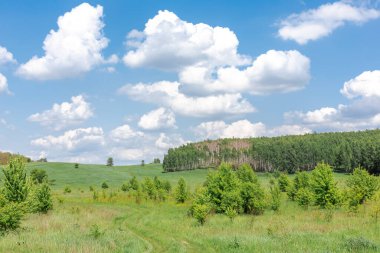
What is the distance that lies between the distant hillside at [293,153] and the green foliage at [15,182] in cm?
11562

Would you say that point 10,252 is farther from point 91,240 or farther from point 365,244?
point 365,244

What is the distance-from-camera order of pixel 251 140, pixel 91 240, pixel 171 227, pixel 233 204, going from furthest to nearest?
pixel 251 140, pixel 233 204, pixel 171 227, pixel 91 240

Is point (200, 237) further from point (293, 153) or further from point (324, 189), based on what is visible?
point (293, 153)

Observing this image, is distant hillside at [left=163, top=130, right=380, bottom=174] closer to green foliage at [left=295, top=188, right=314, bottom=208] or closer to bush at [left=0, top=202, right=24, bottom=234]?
green foliage at [left=295, top=188, right=314, bottom=208]

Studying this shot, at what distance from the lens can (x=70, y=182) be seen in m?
123

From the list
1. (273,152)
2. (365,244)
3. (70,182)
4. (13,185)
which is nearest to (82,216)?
(13,185)

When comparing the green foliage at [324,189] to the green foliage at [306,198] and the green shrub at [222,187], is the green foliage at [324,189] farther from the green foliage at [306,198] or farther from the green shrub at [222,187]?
the green shrub at [222,187]

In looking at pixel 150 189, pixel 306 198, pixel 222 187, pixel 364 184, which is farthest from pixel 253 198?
pixel 150 189

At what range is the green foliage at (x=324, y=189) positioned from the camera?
44656mm

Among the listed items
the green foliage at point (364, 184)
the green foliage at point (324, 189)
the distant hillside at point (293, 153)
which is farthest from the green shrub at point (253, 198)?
the distant hillside at point (293, 153)

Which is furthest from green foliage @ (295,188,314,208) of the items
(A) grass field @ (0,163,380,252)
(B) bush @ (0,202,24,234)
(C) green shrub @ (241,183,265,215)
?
(B) bush @ (0,202,24,234)

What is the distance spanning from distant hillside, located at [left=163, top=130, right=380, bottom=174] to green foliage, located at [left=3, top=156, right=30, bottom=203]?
115625mm

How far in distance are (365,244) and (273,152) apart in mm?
145958

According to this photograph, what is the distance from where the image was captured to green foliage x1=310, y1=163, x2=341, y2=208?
44.7 meters
